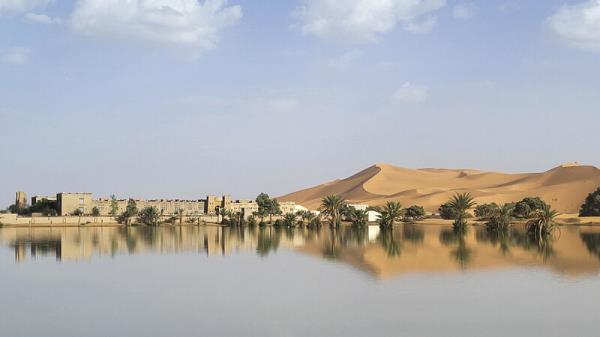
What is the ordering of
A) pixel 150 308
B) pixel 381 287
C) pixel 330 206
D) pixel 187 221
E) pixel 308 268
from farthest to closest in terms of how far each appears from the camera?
1. pixel 187 221
2. pixel 330 206
3. pixel 308 268
4. pixel 381 287
5. pixel 150 308

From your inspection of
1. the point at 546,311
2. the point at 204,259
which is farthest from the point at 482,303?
the point at 204,259

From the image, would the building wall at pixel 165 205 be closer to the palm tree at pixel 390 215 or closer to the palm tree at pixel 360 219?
the palm tree at pixel 360 219

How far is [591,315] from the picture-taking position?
18281mm

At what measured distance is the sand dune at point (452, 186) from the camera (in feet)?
368

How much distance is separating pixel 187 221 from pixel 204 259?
4610 cm

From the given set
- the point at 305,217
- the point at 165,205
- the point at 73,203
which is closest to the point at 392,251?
the point at 305,217

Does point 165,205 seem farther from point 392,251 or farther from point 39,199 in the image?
point 392,251

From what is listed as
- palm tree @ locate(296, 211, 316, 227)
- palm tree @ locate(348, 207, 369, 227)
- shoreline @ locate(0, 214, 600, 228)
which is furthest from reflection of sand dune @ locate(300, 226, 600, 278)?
palm tree @ locate(296, 211, 316, 227)

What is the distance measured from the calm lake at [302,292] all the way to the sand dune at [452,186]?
250 feet

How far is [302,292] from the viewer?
2314cm

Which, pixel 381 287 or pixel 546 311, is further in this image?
pixel 381 287

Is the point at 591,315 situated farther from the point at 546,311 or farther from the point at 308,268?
the point at 308,268

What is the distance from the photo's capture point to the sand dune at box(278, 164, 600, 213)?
368ft

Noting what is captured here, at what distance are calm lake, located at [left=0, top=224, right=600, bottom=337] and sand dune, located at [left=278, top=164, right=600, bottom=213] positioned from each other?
7607 centimetres
